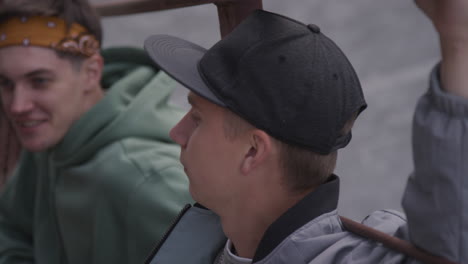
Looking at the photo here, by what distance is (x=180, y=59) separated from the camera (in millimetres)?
1153

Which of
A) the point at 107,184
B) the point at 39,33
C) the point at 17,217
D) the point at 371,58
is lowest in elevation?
the point at 371,58

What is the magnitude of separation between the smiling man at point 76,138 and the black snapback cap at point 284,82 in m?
0.74

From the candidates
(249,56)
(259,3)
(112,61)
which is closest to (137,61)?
(112,61)

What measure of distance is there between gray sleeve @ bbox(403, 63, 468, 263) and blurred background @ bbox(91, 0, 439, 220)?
257cm

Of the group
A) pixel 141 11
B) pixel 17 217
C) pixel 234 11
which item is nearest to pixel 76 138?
pixel 17 217

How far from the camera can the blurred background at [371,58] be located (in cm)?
365

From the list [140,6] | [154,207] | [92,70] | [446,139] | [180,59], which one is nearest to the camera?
[446,139]

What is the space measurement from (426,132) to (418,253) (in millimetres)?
159

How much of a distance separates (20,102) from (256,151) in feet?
3.66

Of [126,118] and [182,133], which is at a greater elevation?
[182,133]

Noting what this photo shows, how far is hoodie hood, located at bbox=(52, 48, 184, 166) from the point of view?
199cm

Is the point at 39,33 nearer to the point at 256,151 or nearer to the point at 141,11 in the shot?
the point at 141,11

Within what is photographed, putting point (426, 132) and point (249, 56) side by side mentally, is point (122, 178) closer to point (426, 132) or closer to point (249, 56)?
point (249, 56)

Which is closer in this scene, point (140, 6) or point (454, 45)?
point (454, 45)
